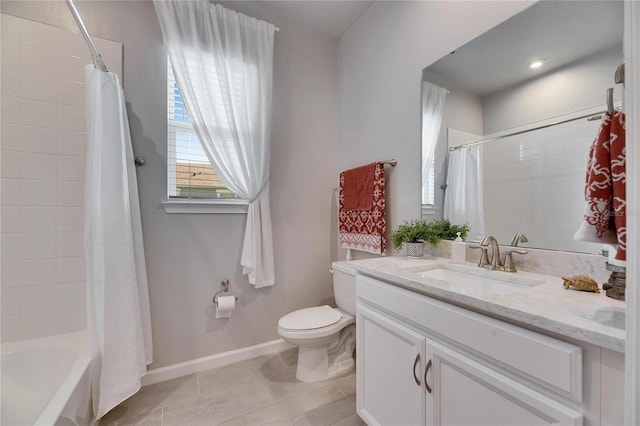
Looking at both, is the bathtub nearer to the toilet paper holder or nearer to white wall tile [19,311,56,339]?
white wall tile [19,311,56,339]

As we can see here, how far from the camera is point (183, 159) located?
76.8 inches

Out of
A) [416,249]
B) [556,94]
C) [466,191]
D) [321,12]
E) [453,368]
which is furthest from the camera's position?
[321,12]

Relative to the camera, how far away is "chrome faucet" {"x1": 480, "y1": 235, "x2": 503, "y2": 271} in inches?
49.1

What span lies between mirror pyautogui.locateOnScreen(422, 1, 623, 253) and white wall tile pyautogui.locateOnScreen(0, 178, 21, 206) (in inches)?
97.5

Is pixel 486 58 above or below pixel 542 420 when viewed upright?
above

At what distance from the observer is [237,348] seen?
2084 millimetres

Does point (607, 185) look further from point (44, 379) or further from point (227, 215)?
point (44, 379)

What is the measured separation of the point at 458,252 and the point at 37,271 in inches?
93.8

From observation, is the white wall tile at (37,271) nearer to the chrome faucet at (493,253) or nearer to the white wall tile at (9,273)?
the white wall tile at (9,273)

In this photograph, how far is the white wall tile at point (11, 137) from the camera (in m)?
1.47

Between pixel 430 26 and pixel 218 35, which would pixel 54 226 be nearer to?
pixel 218 35

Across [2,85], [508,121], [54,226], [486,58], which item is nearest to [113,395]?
[54,226]

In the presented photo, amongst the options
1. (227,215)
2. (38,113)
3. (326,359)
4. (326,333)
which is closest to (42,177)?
(38,113)

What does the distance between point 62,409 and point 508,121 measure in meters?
2.25
